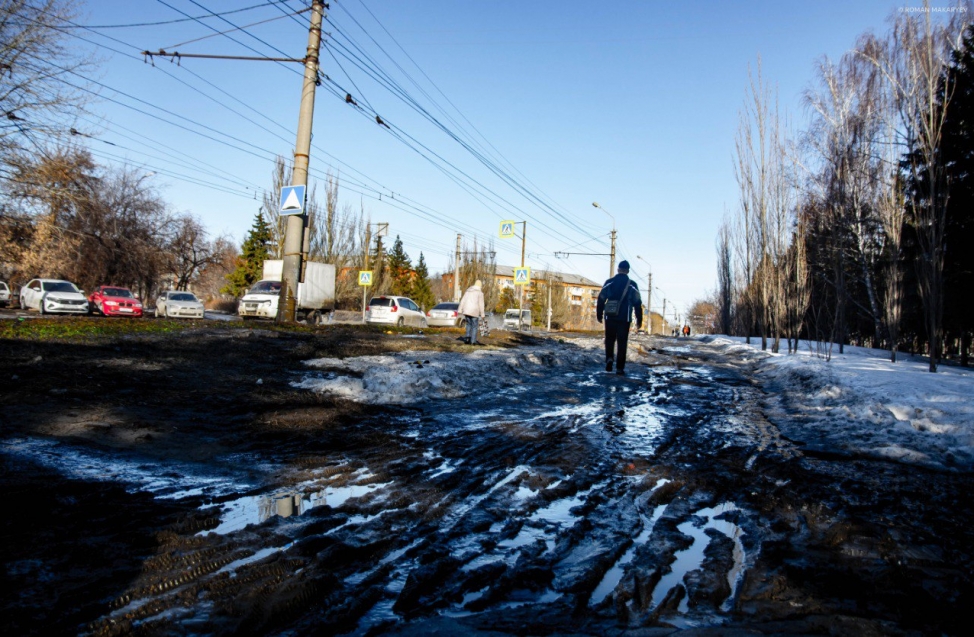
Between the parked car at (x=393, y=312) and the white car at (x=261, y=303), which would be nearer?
the white car at (x=261, y=303)

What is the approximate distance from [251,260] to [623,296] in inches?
1954

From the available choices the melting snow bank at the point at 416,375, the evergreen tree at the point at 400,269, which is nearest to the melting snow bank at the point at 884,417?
the melting snow bank at the point at 416,375

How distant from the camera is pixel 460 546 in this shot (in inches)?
103

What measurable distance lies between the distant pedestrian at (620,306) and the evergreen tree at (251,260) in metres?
47.4

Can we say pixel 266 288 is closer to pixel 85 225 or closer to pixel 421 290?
pixel 85 225

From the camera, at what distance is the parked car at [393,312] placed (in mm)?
27359

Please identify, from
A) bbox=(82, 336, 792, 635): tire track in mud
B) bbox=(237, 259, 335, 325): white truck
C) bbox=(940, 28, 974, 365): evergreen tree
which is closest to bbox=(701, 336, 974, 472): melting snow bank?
bbox=(82, 336, 792, 635): tire track in mud

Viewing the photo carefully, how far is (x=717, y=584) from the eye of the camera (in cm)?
233

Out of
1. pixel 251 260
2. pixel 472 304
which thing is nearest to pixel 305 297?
pixel 472 304

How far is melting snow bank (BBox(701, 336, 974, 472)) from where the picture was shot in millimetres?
4773

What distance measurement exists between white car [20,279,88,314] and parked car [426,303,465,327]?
1600 centimetres

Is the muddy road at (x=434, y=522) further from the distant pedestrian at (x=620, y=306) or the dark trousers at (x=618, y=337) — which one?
the dark trousers at (x=618, y=337)

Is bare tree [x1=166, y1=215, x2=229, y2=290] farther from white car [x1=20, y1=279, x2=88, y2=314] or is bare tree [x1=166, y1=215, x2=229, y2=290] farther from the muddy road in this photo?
the muddy road

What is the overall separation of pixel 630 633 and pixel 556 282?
69556 mm
